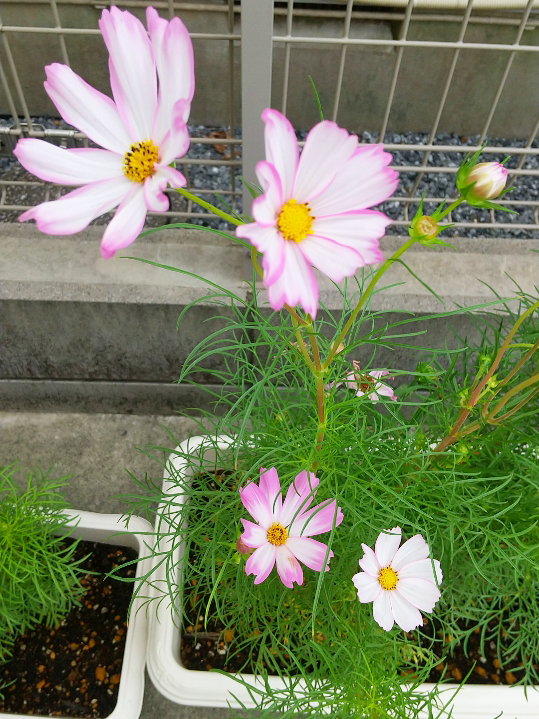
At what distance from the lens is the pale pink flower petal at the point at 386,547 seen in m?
0.59

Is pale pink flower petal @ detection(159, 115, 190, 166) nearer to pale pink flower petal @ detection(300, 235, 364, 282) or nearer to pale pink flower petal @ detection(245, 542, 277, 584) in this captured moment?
pale pink flower petal @ detection(300, 235, 364, 282)

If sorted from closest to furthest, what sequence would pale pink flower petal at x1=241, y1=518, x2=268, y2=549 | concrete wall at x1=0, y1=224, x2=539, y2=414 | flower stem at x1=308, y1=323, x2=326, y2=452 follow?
flower stem at x1=308, y1=323, x2=326, y2=452, pale pink flower petal at x1=241, y1=518, x2=268, y2=549, concrete wall at x1=0, y1=224, x2=539, y2=414

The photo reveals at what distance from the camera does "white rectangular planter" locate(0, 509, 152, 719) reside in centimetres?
74

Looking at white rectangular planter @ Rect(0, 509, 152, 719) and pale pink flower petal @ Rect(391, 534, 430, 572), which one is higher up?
pale pink flower petal @ Rect(391, 534, 430, 572)

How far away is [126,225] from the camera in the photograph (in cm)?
31

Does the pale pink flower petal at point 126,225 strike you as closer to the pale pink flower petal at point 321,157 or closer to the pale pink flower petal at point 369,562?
the pale pink flower petal at point 321,157

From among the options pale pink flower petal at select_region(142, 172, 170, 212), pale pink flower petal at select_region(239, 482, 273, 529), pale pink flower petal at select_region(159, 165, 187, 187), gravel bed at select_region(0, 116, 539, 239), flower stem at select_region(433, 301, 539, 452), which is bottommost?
gravel bed at select_region(0, 116, 539, 239)

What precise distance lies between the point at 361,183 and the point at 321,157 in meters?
0.03

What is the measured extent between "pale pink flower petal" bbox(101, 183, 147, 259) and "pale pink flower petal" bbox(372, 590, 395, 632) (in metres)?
0.43

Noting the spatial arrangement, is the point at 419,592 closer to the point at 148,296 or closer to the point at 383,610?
the point at 383,610

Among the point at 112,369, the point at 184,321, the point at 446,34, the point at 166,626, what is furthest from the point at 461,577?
the point at 446,34

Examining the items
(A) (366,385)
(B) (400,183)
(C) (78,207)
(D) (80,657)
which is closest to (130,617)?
(D) (80,657)

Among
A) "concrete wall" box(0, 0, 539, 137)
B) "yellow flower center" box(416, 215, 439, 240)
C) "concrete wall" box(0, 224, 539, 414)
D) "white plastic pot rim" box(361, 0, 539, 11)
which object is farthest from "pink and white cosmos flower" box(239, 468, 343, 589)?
"white plastic pot rim" box(361, 0, 539, 11)

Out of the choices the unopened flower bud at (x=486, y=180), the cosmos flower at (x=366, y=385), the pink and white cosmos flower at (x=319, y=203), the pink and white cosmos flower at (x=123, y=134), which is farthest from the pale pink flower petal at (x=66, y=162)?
the cosmos flower at (x=366, y=385)
